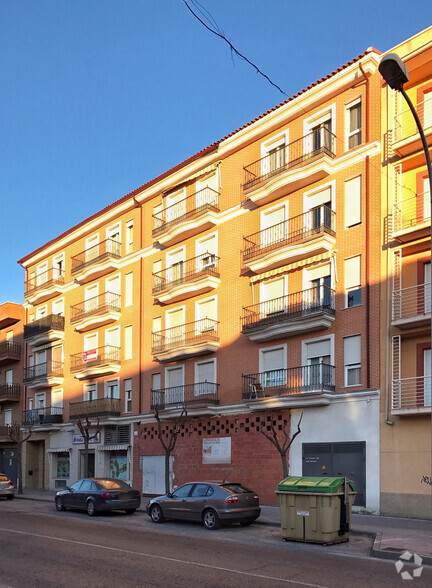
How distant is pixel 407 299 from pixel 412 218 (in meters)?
2.73

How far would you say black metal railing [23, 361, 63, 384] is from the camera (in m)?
38.0

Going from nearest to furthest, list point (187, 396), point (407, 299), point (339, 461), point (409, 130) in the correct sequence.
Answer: point (407, 299) < point (409, 130) < point (339, 461) < point (187, 396)

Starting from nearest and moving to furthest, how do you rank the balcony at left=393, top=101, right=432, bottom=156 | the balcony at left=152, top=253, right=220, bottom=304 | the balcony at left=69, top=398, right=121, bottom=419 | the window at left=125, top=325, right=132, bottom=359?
the balcony at left=393, top=101, right=432, bottom=156 → the balcony at left=152, top=253, right=220, bottom=304 → the balcony at left=69, top=398, right=121, bottom=419 → the window at left=125, top=325, right=132, bottom=359

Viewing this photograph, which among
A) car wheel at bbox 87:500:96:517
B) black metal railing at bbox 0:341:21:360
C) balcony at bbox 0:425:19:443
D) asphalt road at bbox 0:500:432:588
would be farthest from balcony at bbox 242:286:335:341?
black metal railing at bbox 0:341:21:360

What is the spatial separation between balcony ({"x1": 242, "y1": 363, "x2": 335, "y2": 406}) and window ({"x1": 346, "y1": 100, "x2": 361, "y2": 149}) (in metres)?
8.24

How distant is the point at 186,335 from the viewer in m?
29.6

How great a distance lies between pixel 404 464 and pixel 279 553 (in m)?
8.40

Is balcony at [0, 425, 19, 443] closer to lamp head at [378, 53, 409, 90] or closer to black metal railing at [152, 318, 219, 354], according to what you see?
black metal railing at [152, 318, 219, 354]

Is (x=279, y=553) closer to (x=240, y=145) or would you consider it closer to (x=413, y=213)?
(x=413, y=213)

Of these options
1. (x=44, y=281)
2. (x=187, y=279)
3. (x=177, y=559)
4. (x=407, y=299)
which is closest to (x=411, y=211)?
(x=407, y=299)

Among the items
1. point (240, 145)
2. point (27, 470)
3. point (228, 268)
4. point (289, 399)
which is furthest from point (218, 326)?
point (27, 470)

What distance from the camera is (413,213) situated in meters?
21.6

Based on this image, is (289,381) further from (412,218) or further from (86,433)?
(86,433)

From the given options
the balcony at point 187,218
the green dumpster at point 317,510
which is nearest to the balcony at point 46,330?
the balcony at point 187,218
